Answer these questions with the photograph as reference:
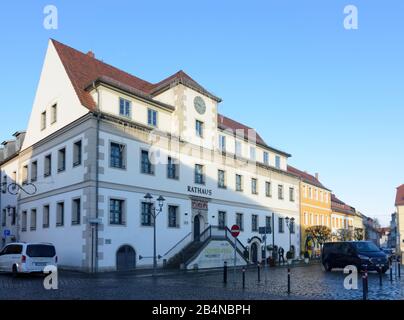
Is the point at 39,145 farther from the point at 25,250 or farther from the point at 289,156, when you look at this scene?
the point at 289,156

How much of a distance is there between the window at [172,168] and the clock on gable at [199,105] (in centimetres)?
464

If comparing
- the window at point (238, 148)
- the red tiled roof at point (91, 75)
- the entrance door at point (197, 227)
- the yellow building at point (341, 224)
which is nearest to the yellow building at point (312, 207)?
the yellow building at point (341, 224)

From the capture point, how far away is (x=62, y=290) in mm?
16422

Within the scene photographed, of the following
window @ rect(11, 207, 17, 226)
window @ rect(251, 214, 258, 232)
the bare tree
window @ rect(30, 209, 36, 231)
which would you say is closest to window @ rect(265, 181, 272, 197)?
window @ rect(251, 214, 258, 232)

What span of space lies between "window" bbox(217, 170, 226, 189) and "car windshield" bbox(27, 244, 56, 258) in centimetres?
1664

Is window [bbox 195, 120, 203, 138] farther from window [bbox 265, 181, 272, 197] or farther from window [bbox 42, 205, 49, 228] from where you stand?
window [bbox 265, 181, 272, 197]

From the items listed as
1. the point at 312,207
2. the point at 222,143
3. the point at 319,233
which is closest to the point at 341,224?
the point at 312,207

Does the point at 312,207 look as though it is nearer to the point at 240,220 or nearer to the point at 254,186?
the point at 254,186

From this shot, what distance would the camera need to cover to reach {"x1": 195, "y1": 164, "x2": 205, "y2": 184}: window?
113 ft

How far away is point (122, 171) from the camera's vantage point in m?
28.0

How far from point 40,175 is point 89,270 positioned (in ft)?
32.1

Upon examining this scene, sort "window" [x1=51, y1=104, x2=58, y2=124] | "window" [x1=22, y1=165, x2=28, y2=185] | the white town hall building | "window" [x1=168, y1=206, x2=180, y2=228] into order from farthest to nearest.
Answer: "window" [x1=22, y1=165, x2=28, y2=185], "window" [x1=168, y1=206, x2=180, y2=228], "window" [x1=51, y1=104, x2=58, y2=124], the white town hall building
